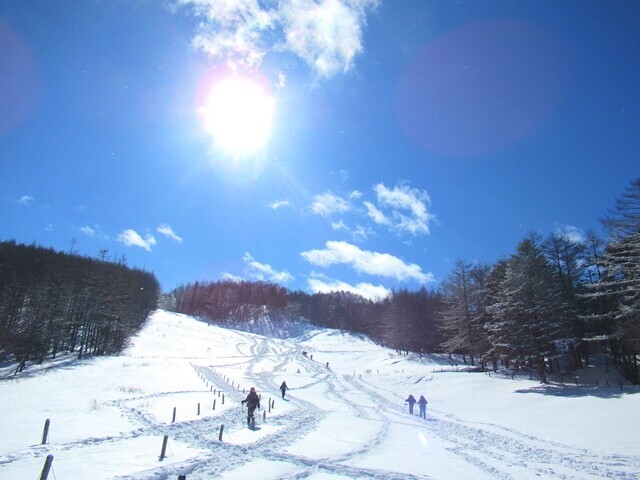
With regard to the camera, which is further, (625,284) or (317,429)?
(625,284)

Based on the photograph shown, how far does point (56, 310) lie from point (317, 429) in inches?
1966

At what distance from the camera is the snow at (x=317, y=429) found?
12047mm

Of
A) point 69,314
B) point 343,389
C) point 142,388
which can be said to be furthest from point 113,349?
point 343,389

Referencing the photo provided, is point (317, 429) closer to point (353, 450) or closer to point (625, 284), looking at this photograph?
point (353, 450)

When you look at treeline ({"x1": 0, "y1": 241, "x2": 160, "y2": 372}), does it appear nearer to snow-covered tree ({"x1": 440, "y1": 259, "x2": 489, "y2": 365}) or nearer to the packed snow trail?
the packed snow trail

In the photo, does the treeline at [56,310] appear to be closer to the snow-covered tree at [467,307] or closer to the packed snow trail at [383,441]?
the packed snow trail at [383,441]

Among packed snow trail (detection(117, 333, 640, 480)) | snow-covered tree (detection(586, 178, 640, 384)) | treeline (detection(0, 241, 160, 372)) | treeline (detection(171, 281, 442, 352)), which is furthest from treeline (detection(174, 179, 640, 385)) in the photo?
treeline (detection(171, 281, 442, 352))

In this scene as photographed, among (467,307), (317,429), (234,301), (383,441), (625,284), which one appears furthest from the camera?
(234,301)

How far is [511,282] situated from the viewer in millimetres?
35875

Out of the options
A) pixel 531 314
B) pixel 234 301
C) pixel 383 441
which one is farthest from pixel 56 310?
pixel 234 301

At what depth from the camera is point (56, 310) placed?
51.9 metres

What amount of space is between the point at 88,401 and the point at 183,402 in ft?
18.8

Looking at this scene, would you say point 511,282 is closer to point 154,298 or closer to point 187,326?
point 187,326

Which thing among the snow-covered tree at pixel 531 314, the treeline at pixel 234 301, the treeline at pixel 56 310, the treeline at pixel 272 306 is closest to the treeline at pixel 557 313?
the snow-covered tree at pixel 531 314
